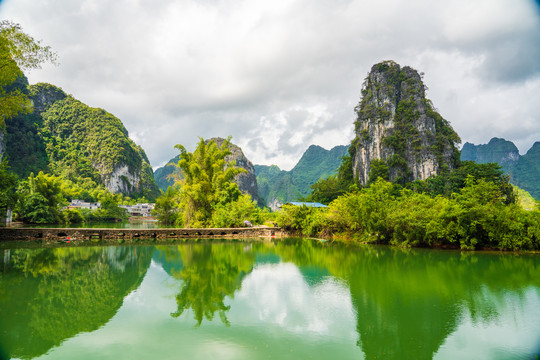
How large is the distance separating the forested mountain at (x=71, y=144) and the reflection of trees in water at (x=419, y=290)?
222 ft

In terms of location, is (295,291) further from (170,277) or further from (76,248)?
(76,248)

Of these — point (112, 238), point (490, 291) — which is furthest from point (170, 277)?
point (112, 238)

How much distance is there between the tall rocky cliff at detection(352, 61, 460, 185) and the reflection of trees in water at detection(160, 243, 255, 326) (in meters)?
36.5

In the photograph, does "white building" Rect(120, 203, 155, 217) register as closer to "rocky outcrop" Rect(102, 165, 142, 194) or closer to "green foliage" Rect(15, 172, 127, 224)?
"rocky outcrop" Rect(102, 165, 142, 194)

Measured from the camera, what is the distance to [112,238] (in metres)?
17.9

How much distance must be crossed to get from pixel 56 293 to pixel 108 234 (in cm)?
1200

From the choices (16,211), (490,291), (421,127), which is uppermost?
(421,127)

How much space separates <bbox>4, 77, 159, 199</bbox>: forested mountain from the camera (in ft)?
206

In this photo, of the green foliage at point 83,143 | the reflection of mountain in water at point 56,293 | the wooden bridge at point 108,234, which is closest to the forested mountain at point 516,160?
the wooden bridge at point 108,234

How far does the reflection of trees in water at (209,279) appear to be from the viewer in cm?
606

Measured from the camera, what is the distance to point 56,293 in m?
6.80

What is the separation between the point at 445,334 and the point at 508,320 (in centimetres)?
155

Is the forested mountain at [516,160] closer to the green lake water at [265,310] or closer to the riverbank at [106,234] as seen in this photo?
the riverbank at [106,234]

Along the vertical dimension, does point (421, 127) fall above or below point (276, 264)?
above
